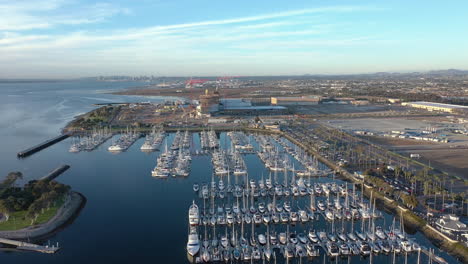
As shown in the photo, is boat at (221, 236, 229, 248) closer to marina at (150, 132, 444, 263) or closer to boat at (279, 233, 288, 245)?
marina at (150, 132, 444, 263)

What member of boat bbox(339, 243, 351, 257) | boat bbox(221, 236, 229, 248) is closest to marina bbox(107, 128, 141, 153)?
boat bbox(221, 236, 229, 248)

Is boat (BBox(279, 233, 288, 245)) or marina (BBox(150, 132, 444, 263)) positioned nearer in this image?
marina (BBox(150, 132, 444, 263))

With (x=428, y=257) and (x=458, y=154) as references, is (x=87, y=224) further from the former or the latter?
(x=458, y=154)

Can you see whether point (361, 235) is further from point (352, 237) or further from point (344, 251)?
point (344, 251)

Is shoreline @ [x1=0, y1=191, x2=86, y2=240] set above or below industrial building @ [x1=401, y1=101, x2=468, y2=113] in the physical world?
below

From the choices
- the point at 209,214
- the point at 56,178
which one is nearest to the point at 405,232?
the point at 209,214

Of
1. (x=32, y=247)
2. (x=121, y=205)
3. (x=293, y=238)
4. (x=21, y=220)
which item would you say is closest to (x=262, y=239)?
(x=293, y=238)

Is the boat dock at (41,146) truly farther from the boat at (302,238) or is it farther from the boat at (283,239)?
the boat at (302,238)

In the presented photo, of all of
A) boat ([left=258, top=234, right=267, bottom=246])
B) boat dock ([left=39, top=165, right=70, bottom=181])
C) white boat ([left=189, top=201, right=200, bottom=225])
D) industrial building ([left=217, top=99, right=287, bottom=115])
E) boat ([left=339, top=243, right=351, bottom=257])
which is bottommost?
boat ([left=339, top=243, right=351, bottom=257])
